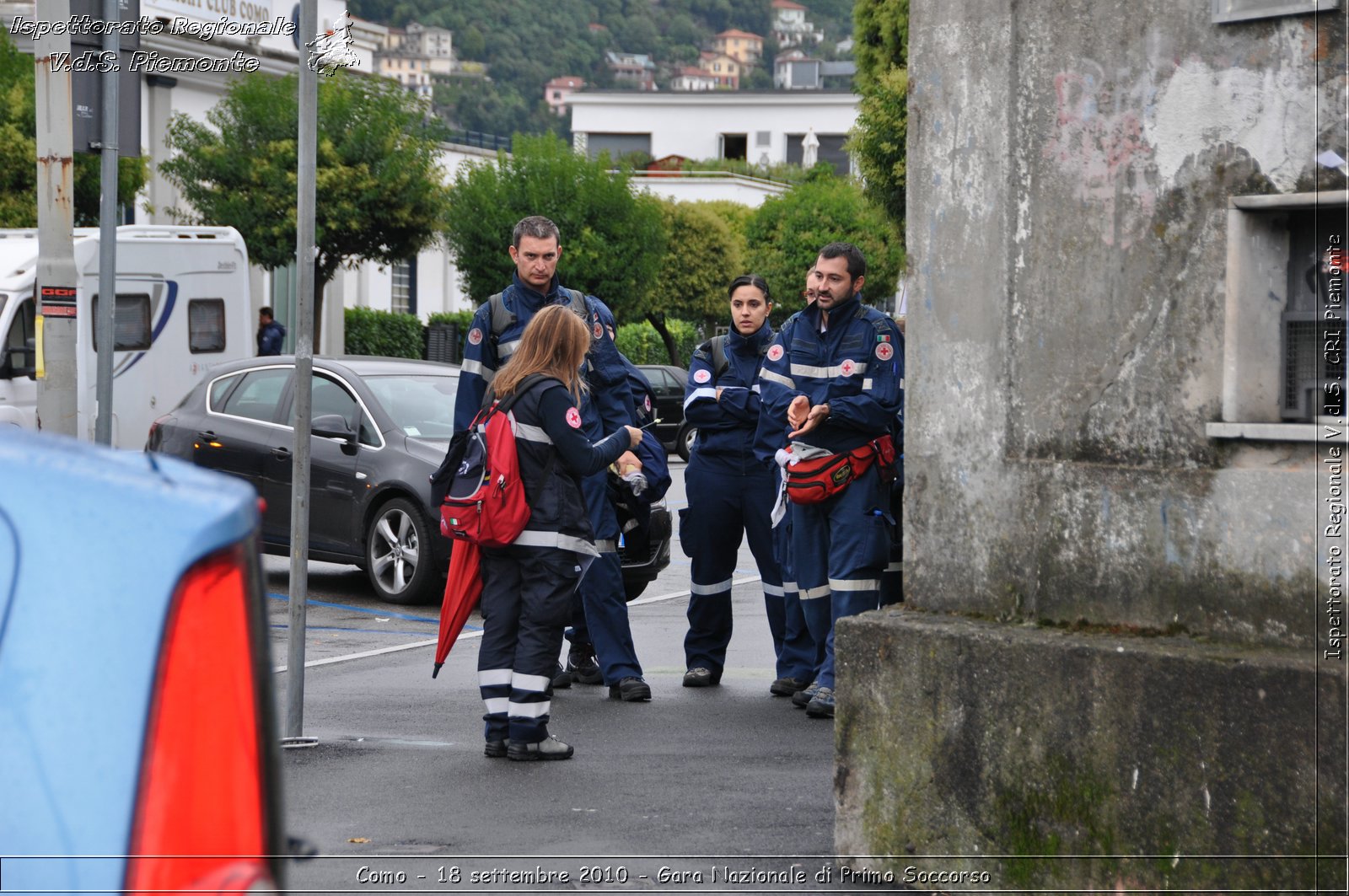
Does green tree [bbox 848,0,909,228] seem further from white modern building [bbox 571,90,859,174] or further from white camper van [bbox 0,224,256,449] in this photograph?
white modern building [bbox 571,90,859,174]

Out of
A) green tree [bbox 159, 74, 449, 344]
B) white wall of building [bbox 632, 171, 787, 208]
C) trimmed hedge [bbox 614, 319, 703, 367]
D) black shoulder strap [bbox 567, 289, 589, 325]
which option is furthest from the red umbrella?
white wall of building [bbox 632, 171, 787, 208]

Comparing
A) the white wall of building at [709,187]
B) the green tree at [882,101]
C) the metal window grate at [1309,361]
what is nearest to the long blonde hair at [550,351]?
the metal window grate at [1309,361]

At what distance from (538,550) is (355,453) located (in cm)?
552

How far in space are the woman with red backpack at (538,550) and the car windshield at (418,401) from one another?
17.0 feet

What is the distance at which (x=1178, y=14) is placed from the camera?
4.39m

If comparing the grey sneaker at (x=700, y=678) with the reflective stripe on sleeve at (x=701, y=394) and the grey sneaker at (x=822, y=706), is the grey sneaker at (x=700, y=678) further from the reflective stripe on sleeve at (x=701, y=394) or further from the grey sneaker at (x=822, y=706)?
the reflective stripe on sleeve at (x=701, y=394)

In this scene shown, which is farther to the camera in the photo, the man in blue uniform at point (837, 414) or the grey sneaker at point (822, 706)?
the grey sneaker at point (822, 706)

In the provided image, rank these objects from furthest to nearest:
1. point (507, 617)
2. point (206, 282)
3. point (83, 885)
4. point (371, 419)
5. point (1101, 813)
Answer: point (206, 282) < point (371, 419) < point (507, 617) < point (1101, 813) < point (83, 885)

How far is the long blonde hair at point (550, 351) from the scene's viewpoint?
6.40 m

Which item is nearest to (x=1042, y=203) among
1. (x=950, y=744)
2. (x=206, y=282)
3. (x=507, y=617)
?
(x=950, y=744)

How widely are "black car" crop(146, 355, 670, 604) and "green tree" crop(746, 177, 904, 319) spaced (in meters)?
40.4

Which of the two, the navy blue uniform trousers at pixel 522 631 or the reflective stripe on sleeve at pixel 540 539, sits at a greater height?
the reflective stripe on sleeve at pixel 540 539

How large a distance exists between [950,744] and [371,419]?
7710mm

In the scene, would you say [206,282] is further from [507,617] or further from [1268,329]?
[1268,329]
